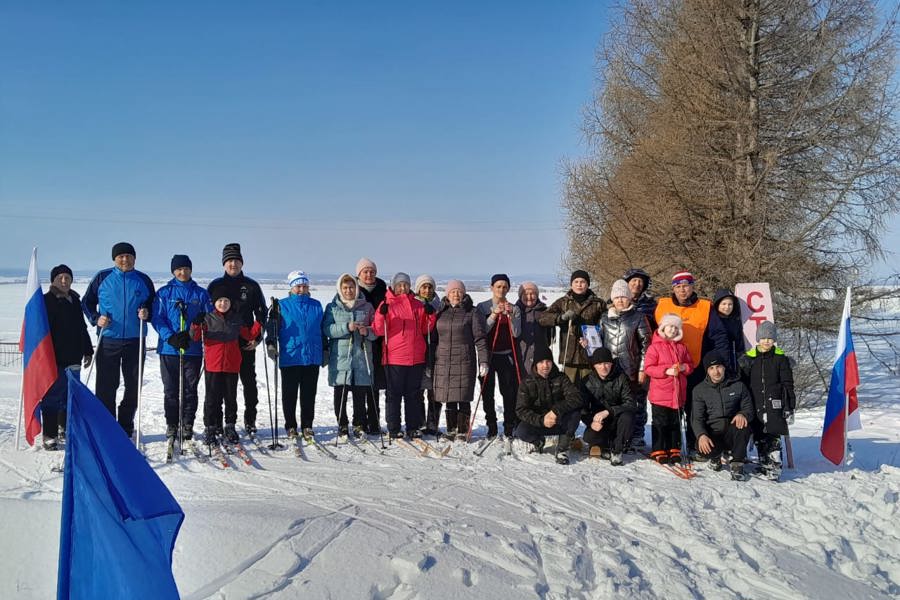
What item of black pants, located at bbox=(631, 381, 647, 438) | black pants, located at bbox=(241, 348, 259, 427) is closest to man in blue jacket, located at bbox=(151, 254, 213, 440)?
black pants, located at bbox=(241, 348, 259, 427)

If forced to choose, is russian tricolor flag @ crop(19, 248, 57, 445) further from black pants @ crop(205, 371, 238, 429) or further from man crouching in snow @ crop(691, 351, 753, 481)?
man crouching in snow @ crop(691, 351, 753, 481)

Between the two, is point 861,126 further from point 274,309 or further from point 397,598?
point 397,598

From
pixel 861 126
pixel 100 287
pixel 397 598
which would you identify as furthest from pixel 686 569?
pixel 861 126

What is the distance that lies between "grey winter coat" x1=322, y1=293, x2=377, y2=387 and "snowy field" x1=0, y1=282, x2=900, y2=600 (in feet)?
2.87

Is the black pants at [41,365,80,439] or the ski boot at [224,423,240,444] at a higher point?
the black pants at [41,365,80,439]

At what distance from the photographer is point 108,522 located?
8.28ft

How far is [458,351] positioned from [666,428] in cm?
248

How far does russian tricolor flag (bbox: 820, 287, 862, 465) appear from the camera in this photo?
24.8 feet

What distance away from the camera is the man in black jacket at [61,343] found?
283 inches

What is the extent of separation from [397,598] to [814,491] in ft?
14.4

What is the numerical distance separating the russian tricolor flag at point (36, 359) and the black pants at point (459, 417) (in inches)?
174

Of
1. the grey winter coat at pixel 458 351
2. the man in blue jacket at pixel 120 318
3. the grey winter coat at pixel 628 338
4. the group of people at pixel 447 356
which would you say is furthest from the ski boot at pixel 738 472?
the man in blue jacket at pixel 120 318

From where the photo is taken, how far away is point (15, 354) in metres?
18.0

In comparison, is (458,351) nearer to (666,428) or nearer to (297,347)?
(297,347)
